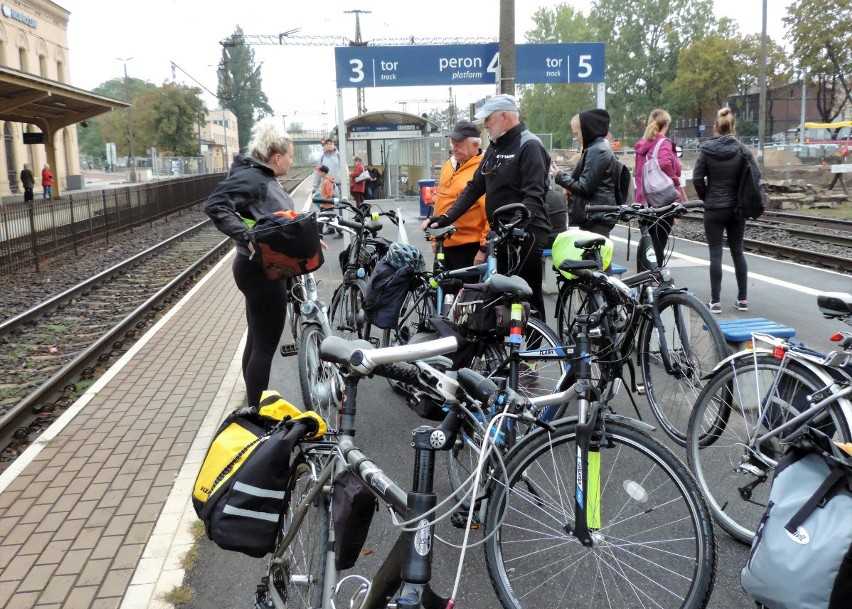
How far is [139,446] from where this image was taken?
5.27 meters

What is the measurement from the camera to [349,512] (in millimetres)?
2367

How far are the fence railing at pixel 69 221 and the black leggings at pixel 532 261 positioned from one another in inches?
473

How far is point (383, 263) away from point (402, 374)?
3085mm

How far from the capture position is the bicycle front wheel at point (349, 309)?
20.4 ft

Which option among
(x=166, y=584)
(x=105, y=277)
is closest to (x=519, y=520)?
(x=166, y=584)

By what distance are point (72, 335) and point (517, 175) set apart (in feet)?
22.6

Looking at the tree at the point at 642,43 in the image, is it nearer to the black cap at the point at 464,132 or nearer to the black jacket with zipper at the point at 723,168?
the black jacket with zipper at the point at 723,168

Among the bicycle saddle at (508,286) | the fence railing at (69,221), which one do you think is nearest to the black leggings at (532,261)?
the bicycle saddle at (508,286)

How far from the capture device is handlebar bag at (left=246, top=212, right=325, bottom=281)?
177 inches

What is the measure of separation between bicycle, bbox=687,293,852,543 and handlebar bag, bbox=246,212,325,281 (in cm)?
231

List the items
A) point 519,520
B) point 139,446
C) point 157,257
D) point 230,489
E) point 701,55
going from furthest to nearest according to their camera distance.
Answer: point 701,55 → point 157,257 → point 139,446 → point 519,520 → point 230,489

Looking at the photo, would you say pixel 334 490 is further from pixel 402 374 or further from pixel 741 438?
pixel 741 438

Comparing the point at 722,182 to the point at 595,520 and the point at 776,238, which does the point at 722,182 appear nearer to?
the point at 595,520

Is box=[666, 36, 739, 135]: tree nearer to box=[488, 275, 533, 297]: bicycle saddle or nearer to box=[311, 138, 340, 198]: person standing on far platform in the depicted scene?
box=[311, 138, 340, 198]: person standing on far platform
